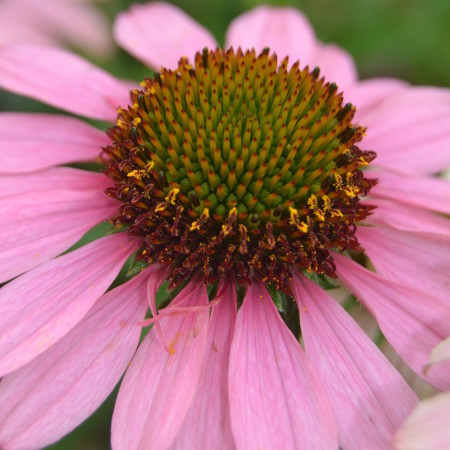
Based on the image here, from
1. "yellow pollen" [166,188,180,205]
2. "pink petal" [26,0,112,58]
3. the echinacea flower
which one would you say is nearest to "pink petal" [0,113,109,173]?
the echinacea flower

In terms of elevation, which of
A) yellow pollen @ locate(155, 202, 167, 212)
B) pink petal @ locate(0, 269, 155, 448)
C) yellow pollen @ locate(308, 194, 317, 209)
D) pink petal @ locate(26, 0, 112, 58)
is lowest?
pink petal @ locate(0, 269, 155, 448)

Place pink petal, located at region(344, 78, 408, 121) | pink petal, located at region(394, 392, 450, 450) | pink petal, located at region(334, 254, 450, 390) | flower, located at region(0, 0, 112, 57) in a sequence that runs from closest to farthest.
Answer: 1. pink petal, located at region(394, 392, 450, 450)
2. pink petal, located at region(334, 254, 450, 390)
3. pink petal, located at region(344, 78, 408, 121)
4. flower, located at region(0, 0, 112, 57)

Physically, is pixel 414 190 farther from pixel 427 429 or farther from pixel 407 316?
pixel 427 429

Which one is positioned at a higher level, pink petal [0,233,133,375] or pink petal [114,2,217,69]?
Result: pink petal [114,2,217,69]

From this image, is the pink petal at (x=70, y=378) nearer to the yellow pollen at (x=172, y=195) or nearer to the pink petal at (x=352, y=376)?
the yellow pollen at (x=172, y=195)

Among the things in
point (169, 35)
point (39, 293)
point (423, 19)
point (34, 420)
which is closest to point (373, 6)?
point (423, 19)

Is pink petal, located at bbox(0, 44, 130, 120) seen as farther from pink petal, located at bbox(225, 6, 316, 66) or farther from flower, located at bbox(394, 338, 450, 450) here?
flower, located at bbox(394, 338, 450, 450)

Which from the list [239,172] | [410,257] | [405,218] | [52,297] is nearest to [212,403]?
[52,297]

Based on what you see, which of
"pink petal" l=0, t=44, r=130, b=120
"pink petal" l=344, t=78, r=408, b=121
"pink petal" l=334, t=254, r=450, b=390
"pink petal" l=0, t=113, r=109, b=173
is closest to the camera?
"pink petal" l=334, t=254, r=450, b=390

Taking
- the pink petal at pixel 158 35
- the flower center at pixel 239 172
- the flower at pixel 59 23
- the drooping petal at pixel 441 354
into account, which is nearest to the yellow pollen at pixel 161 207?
the flower center at pixel 239 172
